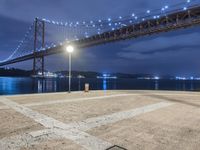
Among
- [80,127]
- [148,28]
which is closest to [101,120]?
[80,127]

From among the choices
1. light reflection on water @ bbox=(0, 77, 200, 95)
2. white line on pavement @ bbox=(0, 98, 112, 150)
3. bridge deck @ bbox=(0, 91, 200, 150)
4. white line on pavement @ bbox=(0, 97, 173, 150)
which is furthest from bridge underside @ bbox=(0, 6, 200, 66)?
white line on pavement @ bbox=(0, 98, 112, 150)

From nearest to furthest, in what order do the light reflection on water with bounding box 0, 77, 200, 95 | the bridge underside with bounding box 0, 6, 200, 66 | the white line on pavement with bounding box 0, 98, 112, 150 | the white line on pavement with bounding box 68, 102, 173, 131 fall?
the white line on pavement with bounding box 0, 98, 112, 150
the white line on pavement with bounding box 68, 102, 173, 131
the bridge underside with bounding box 0, 6, 200, 66
the light reflection on water with bounding box 0, 77, 200, 95

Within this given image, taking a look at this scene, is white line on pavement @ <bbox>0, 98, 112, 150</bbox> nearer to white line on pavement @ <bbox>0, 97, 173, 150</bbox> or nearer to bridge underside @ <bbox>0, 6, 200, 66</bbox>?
white line on pavement @ <bbox>0, 97, 173, 150</bbox>

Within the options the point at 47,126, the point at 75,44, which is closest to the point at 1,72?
the point at 75,44

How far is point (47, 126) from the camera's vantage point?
15.5 ft

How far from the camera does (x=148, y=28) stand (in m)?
33.7

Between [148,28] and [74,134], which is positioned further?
[148,28]

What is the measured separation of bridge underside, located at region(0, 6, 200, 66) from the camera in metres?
26.5

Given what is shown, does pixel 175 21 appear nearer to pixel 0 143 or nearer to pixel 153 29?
pixel 153 29

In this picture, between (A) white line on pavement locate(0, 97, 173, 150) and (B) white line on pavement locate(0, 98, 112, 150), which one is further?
(A) white line on pavement locate(0, 97, 173, 150)

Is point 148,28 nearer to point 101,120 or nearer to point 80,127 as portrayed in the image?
point 101,120

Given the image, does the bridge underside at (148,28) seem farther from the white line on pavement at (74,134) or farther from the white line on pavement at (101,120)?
the white line on pavement at (74,134)

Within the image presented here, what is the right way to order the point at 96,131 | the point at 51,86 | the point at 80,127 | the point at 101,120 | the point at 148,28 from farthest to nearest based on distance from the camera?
the point at 51,86, the point at 148,28, the point at 101,120, the point at 80,127, the point at 96,131

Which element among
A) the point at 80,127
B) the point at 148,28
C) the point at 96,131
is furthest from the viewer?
the point at 148,28
